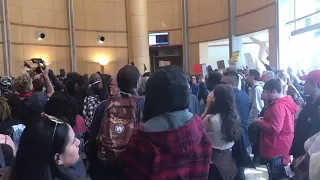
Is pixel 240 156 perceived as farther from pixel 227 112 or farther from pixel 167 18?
pixel 167 18

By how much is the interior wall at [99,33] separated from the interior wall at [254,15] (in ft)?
15.3

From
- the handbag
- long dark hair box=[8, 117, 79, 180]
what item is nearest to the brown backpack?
long dark hair box=[8, 117, 79, 180]

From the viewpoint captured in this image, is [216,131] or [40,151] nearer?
[40,151]

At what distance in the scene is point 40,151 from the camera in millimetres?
1357

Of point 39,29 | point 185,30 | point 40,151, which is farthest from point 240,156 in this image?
point 185,30

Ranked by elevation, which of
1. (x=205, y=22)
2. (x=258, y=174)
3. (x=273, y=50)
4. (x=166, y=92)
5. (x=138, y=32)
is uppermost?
(x=205, y=22)

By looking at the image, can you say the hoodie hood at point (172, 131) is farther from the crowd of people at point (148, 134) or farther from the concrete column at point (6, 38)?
the concrete column at point (6, 38)

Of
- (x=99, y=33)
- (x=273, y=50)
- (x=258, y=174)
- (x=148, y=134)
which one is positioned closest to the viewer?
(x=148, y=134)

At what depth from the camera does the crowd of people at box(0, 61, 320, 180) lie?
1.42m

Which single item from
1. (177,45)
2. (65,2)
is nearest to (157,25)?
(177,45)

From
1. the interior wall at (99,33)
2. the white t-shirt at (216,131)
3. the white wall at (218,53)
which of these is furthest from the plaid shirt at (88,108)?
the white wall at (218,53)

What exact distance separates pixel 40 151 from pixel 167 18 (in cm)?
1372

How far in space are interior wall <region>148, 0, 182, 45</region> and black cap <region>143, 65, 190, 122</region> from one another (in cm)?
1310

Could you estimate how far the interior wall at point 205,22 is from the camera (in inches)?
507
